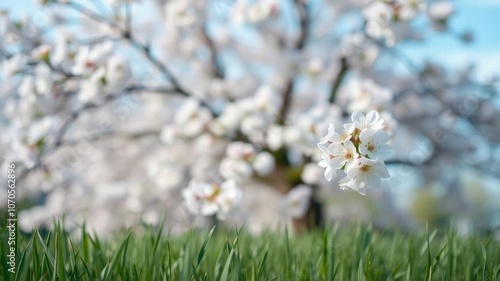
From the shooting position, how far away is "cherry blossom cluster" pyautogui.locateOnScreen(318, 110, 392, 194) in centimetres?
118

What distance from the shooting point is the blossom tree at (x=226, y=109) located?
134 inches

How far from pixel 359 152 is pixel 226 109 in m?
3.24

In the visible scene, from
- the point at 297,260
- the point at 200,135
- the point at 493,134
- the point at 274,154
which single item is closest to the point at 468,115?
the point at 493,134

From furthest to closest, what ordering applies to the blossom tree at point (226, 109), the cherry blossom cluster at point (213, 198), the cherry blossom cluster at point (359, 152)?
the blossom tree at point (226, 109) < the cherry blossom cluster at point (213, 198) < the cherry blossom cluster at point (359, 152)

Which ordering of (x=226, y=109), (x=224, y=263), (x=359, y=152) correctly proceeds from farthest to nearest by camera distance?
(x=226, y=109) < (x=224, y=263) < (x=359, y=152)

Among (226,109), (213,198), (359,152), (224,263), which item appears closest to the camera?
(359,152)

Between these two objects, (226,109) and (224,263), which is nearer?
(224,263)

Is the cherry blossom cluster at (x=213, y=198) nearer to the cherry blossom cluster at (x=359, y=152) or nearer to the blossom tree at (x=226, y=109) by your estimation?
the blossom tree at (x=226, y=109)

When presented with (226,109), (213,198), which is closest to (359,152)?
(213,198)

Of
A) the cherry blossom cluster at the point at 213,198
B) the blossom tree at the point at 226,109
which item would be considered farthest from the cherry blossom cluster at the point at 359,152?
the cherry blossom cluster at the point at 213,198

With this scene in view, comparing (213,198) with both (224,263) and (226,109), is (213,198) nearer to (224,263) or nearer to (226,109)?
(224,263)

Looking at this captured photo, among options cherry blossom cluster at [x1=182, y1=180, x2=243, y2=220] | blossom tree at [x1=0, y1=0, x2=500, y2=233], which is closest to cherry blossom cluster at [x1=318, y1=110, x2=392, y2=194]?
blossom tree at [x1=0, y1=0, x2=500, y2=233]

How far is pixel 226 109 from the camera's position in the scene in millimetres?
4395

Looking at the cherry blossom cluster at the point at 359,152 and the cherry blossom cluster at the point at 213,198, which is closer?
the cherry blossom cluster at the point at 359,152
